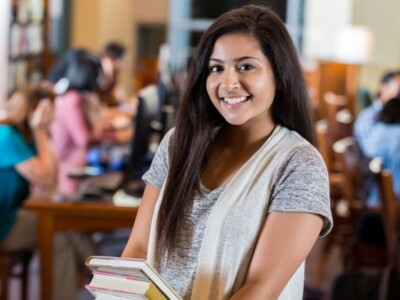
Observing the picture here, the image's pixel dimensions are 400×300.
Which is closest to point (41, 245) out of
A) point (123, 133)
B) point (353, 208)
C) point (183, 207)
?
point (353, 208)

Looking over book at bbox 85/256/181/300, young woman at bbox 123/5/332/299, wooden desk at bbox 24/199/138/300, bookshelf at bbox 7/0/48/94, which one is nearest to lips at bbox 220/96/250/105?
young woman at bbox 123/5/332/299

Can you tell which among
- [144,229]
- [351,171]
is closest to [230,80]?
[144,229]

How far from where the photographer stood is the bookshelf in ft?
25.1

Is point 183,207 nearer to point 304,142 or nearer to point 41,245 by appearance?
point 304,142

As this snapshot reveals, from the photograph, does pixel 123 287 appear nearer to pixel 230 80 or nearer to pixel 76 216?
pixel 230 80

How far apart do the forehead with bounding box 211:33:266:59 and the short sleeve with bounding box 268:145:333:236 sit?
20cm

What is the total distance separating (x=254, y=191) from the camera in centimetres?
187

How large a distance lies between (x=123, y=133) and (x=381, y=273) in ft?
10.7

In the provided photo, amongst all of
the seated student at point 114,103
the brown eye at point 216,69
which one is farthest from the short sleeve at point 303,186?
the seated student at point 114,103

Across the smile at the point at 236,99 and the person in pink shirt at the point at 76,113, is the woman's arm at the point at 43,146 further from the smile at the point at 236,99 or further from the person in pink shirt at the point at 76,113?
the smile at the point at 236,99

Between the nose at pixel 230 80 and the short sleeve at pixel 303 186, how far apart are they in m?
0.16

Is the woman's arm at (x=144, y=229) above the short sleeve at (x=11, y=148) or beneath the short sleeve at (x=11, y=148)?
above

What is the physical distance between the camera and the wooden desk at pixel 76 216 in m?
3.97

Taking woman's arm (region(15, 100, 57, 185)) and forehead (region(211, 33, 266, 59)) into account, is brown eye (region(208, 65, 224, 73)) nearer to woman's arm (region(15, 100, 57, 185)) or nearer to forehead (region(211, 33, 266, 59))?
forehead (region(211, 33, 266, 59))
